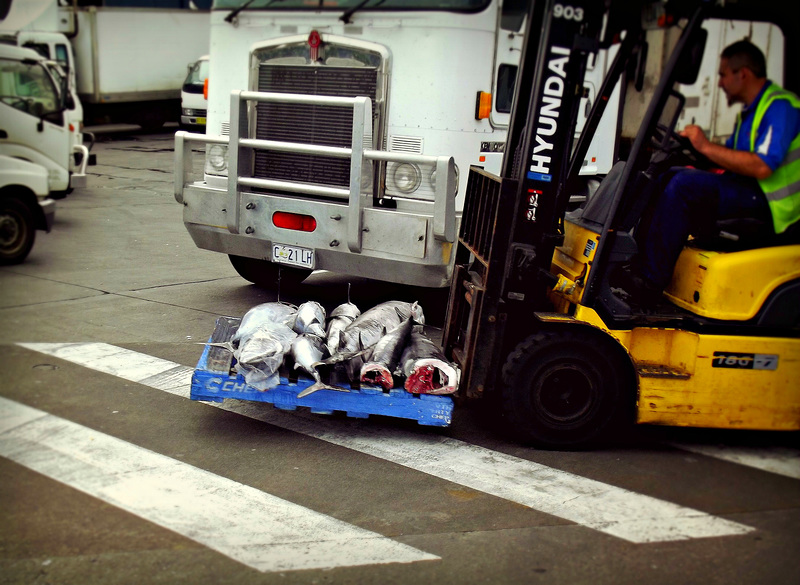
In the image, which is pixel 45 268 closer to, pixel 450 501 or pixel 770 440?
pixel 450 501

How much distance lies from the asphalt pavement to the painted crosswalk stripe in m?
0.01

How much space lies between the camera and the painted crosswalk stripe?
161 inches

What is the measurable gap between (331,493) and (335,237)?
2.59m

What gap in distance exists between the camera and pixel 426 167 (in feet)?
21.1

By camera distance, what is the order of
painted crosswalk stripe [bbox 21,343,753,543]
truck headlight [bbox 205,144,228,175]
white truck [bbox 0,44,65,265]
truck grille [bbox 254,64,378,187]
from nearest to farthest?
1. painted crosswalk stripe [bbox 21,343,753,543]
2. truck grille [bbox 254,64,378,187]
3. truck headlight [bbox 205,144,228,175]
4. white truck [bbox 0,44,65,265]

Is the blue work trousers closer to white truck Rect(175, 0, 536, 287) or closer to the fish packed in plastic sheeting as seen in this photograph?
the fish packed in plastic sheeting

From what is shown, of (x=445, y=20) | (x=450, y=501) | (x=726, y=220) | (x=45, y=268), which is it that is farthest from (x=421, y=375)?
(x=45, y=268)

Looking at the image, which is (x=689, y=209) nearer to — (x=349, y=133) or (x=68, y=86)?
(x=349, y=133)

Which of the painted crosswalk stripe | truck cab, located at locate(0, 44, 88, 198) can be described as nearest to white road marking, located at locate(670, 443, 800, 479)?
the painted crosswalk stripe

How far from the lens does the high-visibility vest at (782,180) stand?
4.61 meters

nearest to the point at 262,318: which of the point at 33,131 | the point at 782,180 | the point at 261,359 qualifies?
the point at 261,359

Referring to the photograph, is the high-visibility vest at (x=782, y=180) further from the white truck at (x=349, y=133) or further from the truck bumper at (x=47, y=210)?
the truck bumper at (x=47, y=210)

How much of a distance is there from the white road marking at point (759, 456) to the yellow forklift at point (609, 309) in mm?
207

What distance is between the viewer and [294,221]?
669 cm
